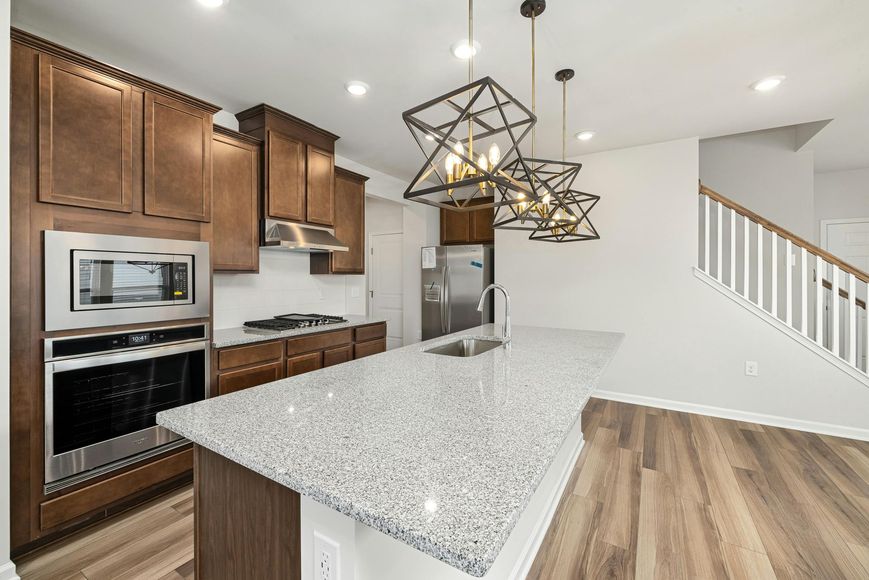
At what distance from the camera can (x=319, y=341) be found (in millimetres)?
2998

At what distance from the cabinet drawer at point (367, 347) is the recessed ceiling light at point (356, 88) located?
2.02 m

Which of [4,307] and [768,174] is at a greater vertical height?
[768,174]

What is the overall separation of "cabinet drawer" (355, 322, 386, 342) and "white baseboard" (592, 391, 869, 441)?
233 centimetres

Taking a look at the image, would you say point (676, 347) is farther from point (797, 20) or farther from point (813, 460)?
point (797, 20)

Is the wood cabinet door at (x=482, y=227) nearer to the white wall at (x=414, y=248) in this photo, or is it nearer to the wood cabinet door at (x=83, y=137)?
the white wall at (x=414, y=248)

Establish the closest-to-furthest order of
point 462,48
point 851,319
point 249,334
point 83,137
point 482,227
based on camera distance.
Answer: point 83,137 → point 462,48 → point 249,334 → point 851,319 → point 482,227

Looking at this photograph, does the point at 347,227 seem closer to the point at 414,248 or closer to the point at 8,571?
the point at 414,248

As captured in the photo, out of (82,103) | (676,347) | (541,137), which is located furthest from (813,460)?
(82,103)

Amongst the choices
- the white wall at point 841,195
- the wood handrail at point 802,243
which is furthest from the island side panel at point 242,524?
the white wall at point 841,195

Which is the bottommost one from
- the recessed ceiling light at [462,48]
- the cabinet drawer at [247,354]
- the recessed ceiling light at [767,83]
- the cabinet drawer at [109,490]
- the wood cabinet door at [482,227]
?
the cabinet drawer at [109,490]

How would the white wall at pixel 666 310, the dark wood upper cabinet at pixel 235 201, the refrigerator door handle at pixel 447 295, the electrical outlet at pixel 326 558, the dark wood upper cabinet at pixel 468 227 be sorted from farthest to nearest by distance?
the dark wood upper cabinet at pixel 468 227, the refrigerator door handle at pixel 447 295, the white wall at pixel 666 310, the dark wood upper cabinet at pixel 235 201, the electrical outlet at pixel 326 558

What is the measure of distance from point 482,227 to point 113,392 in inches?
160

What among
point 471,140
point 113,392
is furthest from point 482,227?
point 113,392

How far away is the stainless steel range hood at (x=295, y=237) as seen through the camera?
9.41 feet
